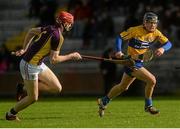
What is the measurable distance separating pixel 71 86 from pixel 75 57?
602 inches

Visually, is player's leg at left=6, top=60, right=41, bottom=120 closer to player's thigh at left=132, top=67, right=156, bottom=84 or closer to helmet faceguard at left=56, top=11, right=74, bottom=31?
helmet faceguard at left=56, top=11, right=74, bottom=31

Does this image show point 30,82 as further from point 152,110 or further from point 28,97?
point 152,110

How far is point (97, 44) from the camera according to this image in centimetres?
3312

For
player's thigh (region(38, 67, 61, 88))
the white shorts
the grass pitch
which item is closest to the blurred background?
the grass pitch

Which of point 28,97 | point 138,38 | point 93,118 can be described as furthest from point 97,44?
point 28,97

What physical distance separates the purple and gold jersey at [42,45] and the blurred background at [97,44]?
13.6 metres

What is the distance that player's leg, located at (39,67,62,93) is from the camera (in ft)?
54.7

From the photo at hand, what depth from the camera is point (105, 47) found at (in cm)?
3306

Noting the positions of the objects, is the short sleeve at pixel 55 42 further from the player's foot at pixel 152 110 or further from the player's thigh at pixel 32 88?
the player's foot at pixel 152 110

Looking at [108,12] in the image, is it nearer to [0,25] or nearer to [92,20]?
[92,20]

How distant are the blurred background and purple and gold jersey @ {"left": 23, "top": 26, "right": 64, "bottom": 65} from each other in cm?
1357

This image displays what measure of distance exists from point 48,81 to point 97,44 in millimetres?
16451

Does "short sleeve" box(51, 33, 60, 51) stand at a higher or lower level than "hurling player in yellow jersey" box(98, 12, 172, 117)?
higher

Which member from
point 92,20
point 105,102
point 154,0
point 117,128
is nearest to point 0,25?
point 92,20
